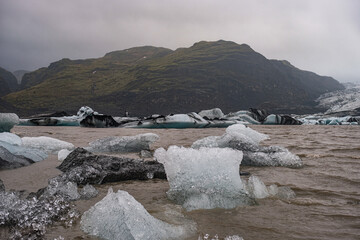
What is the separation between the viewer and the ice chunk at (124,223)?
1.25 meters

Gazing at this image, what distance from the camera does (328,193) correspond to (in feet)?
6.84

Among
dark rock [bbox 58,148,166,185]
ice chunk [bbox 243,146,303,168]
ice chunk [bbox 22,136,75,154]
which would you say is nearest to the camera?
dark rock [bbox 58,148,166,185]

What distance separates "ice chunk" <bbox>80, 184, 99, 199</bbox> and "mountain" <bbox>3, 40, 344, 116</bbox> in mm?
30032

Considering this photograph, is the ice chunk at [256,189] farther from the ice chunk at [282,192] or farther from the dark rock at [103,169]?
the dark rock at [103,169]

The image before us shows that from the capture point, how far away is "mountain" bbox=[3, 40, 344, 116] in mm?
39000

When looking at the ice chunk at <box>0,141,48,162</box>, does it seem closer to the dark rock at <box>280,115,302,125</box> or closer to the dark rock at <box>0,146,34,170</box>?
the dark rock at <box>0,146,34,170</box>

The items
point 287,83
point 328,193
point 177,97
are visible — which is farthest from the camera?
point 287,83

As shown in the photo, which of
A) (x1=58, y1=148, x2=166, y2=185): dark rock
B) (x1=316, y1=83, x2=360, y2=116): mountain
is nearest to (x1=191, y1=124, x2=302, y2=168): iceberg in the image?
(x1=58, y1=148, x2=166, y2=185): dark rock

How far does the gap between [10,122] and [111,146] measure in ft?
7.73

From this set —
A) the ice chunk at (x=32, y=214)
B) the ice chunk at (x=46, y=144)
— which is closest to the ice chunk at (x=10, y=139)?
the ice chunk at (x=46, y=144)

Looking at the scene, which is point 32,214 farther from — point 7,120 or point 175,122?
point 175,122

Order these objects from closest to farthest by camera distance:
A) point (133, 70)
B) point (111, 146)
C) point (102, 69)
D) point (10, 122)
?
point (111, 146), point (10, 122), point (133, 70), point (102, 69)

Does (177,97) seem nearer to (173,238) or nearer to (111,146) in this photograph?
(111,146)

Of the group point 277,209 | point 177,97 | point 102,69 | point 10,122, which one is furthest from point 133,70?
point 277,209
